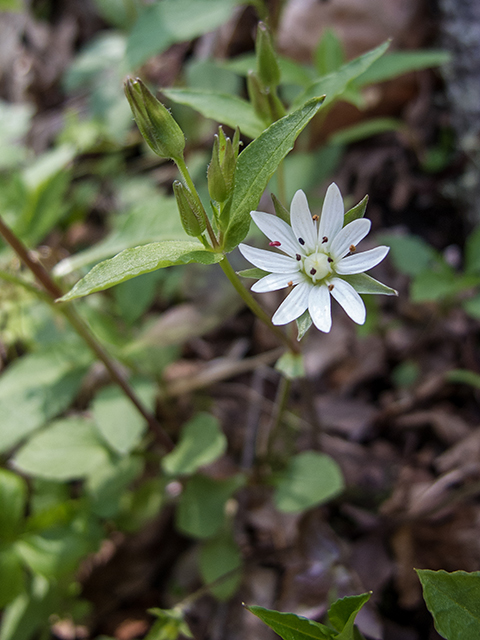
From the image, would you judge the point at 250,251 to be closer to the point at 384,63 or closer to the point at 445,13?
the point at 384,63

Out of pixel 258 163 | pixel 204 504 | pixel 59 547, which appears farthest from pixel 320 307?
pixel 59 547

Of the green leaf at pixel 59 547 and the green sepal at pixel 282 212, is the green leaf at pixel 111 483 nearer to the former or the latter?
the green leaf at pixel 59 547

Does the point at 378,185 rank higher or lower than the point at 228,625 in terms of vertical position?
higher

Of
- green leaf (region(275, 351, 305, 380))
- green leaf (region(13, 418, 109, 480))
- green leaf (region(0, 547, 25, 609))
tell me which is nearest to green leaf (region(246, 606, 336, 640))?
green leaf (region(275, 351, 305, 380))

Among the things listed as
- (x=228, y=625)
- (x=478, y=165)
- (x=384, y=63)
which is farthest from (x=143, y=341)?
(x=478, y=165)

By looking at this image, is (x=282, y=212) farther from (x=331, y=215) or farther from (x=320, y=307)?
(x=320, y=307)

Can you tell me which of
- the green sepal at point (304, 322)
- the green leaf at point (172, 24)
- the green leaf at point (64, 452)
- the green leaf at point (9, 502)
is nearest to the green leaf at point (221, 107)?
the green sepal at point (304, 322)

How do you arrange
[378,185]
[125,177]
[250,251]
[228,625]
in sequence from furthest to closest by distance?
[125,177] → [378,185] → [228,625] → [250,251]
